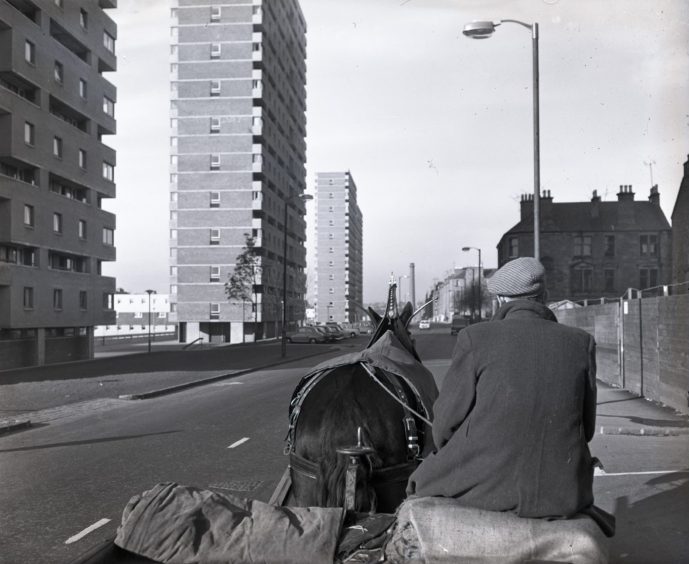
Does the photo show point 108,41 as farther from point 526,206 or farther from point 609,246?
point 609,246

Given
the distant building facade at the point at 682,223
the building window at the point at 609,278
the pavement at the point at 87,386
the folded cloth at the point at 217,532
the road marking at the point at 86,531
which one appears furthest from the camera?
the building window at the point at 609,278

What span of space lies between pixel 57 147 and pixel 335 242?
363 ft

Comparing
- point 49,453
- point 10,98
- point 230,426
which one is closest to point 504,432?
point 49,453

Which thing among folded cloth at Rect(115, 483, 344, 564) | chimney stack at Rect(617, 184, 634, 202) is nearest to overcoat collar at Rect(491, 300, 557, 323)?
folded cloth at Rect(115, 483, 344, 564)

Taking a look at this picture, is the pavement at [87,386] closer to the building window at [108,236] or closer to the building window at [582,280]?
the building window at [108,236]

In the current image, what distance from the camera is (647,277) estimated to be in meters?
59.9

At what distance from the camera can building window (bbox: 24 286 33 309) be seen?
104ft

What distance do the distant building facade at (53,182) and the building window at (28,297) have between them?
0.05 meters

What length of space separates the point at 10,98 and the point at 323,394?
30.8 metres

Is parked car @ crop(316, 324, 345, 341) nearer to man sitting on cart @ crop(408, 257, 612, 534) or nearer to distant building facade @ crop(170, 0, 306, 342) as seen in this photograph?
distant building facade @ crop(170, 0, 306, 342)

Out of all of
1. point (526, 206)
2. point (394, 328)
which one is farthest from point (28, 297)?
point (526, 206)

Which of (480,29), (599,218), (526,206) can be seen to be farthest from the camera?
(526,206)

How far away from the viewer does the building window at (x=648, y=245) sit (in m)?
59.3

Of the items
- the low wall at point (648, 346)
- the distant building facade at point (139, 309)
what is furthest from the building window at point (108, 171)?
the distant building facade at point (139, 309)
